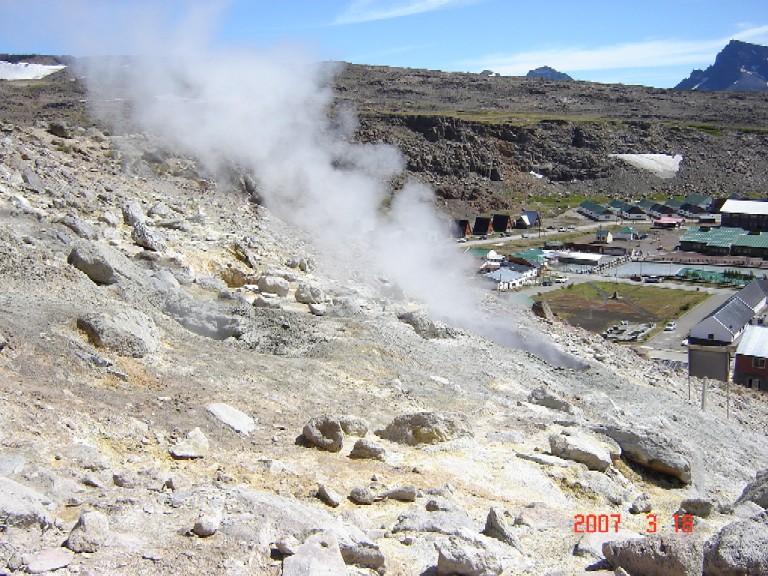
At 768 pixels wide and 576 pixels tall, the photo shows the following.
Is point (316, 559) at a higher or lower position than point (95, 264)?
lower

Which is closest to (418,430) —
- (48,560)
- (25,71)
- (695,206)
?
(48,560)

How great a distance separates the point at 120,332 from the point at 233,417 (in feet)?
9.13

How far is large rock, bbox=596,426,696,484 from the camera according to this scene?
11961mm

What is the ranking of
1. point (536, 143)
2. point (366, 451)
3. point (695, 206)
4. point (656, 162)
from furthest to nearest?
point (656, 162) → point (536, 143) → point (695, 206) → point (366, 451)

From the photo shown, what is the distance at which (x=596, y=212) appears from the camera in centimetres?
8325

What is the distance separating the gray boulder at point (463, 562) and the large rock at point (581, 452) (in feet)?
15.5

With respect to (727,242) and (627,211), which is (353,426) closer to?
(727,242)

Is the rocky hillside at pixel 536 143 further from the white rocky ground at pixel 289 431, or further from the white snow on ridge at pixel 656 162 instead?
the white rocky ground at pixel 289 431

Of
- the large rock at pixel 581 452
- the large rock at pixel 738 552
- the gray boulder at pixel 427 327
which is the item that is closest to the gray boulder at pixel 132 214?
the gray boulder at pixel 427 327

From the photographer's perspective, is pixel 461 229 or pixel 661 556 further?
pixel 461 229

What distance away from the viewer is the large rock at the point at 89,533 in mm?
6004

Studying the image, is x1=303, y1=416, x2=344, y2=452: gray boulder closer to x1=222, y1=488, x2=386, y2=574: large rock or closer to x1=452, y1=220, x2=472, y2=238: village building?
x1=222, y1=488, x2=386, y2=574: large rock

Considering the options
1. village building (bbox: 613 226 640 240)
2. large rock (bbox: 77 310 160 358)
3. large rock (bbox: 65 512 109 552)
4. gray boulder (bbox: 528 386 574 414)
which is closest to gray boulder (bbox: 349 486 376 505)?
large rock (bbox: 65 512 109 552)

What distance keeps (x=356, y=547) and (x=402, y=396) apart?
6545mm
